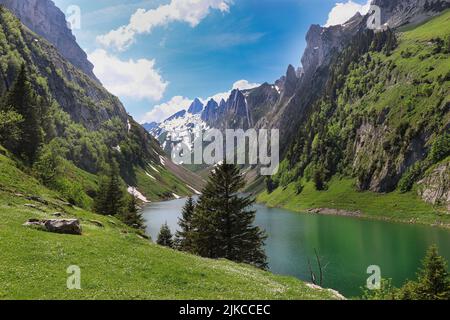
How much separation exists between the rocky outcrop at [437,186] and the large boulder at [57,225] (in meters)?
117

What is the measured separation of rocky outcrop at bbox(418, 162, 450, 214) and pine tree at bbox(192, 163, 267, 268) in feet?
296

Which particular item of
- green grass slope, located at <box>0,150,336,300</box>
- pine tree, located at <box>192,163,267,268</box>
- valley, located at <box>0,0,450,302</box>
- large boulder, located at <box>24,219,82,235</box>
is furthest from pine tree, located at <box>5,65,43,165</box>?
large boulder, located at <box>24,219,82,235</box>

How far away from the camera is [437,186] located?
413 feet

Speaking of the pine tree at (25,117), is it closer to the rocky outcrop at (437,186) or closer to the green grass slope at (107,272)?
the green grass slope at (107,272)

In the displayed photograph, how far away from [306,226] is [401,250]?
45851 mm

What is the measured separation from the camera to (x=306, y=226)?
401ft

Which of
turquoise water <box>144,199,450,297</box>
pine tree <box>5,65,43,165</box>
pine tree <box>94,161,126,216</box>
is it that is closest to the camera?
turquoise water <box>144,199,450,297</box>

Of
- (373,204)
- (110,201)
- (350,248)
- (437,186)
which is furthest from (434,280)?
(373,204)

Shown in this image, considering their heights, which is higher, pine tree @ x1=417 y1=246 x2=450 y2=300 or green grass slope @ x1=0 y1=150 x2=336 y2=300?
green grass slope @ x1=0 y1=150 x2=336 y2=300

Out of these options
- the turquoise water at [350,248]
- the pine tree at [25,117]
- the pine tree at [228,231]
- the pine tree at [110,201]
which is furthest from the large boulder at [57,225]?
the pine tree at [25,117]

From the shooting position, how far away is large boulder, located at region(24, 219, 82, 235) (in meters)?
31.9

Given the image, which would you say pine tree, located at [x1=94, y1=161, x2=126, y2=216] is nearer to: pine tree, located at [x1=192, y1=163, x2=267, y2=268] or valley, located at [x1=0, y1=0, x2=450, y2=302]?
valley, located at [x1=0, y1=0, x2=450, y2=302]
